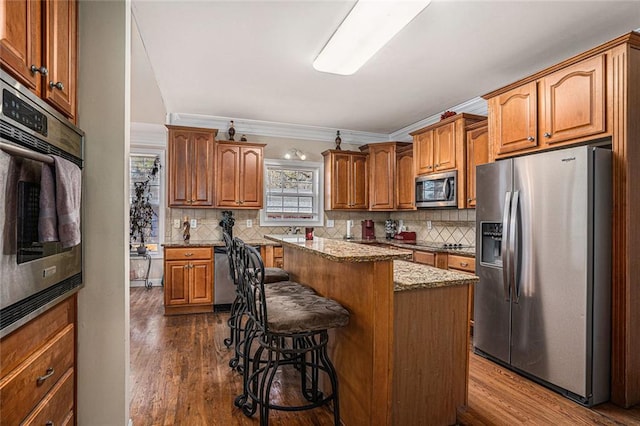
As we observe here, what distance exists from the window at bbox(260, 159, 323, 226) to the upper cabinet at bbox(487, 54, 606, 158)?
9.80 feet

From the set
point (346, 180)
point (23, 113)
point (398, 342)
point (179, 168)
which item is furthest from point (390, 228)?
point (23, 113)

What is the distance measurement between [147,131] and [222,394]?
4.88m

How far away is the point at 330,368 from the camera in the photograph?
5.98 feet

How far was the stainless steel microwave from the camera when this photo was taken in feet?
13.3

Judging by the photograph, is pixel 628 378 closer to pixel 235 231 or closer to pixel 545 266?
pixel 545 266

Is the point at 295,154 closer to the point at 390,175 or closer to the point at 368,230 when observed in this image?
the point at 390,175

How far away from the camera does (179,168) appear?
15.0ft

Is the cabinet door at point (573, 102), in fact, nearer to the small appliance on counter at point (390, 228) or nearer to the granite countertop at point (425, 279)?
the granite countertop at point (425, 279)

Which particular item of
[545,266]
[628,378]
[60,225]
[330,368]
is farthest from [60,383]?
[628,378]

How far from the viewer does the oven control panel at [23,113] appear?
94 centimetres

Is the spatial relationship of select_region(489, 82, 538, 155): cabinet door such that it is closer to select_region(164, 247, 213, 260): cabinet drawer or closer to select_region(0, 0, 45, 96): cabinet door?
select_region(0, 0, 45, 96): cabinet door

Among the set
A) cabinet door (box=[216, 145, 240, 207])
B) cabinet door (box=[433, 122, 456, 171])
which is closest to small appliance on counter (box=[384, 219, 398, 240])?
cabinet door (box=[433, 122, 456, 171])

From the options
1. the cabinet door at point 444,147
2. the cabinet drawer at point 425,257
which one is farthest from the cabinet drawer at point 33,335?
the cabinet door at point 444,147

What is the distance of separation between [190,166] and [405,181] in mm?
2935
